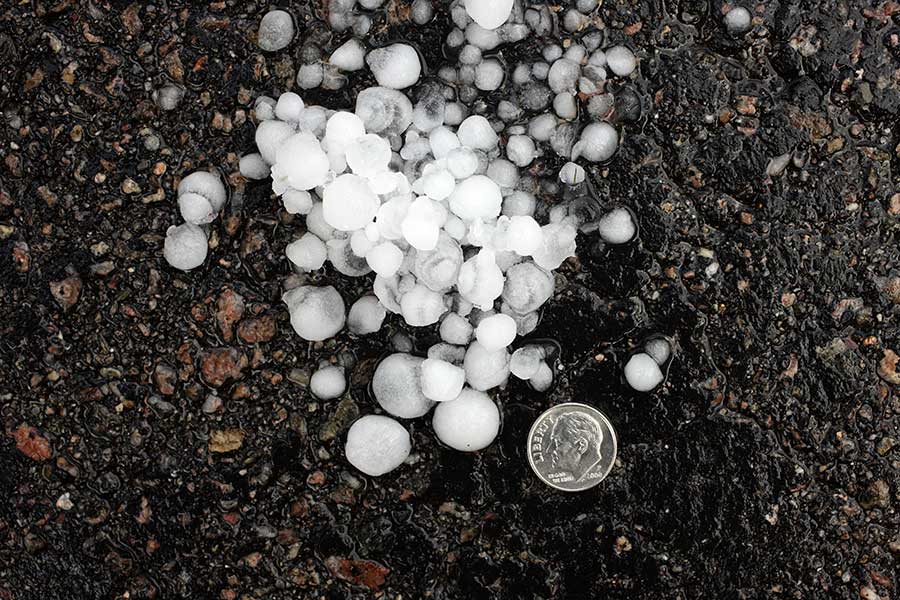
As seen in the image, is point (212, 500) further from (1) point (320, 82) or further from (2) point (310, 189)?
(1) point (320, 82)

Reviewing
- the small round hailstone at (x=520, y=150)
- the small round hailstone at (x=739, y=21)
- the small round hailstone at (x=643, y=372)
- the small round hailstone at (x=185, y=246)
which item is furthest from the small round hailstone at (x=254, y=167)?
the small round hailstone at (x=739, y=21)

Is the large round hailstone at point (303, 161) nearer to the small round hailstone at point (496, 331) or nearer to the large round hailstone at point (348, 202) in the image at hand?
the large round hailstone at point (348, 202)

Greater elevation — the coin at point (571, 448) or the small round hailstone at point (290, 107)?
the small round hailstone at point (290, 107)

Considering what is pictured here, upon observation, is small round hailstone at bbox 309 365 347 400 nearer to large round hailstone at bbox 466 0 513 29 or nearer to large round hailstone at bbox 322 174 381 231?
large round hailstone at bbox 322 174 381 231

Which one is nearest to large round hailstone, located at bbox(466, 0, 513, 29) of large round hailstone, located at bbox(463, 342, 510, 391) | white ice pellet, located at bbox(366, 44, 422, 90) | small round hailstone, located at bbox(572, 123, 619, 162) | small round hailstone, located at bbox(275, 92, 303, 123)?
white ice pellet, located at bbox(366, 44, 422, 90)

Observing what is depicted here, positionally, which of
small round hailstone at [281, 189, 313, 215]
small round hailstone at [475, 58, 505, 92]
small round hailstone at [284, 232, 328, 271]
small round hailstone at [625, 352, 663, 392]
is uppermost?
small round hailstone at [475, 58, 505, 92]

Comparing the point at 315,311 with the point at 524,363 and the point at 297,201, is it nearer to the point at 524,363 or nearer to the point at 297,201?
the point at 297,201

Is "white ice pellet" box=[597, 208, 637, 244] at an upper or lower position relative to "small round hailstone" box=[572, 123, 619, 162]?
lower
